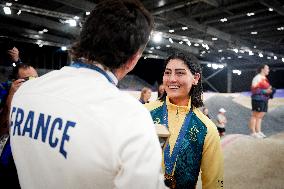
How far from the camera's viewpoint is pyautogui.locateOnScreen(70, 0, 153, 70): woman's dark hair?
1065 millimetres

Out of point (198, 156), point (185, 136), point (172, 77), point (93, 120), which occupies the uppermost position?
point (172, 77)

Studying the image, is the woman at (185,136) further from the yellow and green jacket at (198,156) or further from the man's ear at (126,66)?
the man's ear at (126,66)

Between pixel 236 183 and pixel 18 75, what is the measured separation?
3.31 metres

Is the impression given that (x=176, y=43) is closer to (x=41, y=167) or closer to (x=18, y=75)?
(x=18, y=75)

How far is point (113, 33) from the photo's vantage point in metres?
1.06

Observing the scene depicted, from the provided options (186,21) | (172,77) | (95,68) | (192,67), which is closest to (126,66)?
(95,68)

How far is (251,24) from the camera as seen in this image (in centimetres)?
1210

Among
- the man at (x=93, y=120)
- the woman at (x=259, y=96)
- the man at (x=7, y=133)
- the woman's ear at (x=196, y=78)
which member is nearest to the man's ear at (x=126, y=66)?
the man at (x=93, y=120)

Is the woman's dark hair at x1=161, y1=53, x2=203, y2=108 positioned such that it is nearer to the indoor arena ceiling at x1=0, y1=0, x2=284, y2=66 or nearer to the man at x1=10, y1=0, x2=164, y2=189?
the man at x1=10, y1=0, x2=164, y2=189

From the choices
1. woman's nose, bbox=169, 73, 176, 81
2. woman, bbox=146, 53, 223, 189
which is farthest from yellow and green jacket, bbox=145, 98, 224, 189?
woman's nose, bbox=169, 73, 176, 81

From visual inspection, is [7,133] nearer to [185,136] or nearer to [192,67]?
[185,136]

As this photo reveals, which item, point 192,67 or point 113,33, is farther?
point 192,67

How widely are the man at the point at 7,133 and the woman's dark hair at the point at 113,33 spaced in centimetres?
91

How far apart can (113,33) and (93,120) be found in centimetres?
36
